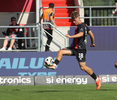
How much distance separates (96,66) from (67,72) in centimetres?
104

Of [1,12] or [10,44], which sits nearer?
[10,44]

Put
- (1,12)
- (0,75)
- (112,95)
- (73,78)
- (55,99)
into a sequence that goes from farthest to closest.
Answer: (1,12)
(0,75)
(73,78)
(112,95)
(55,99)

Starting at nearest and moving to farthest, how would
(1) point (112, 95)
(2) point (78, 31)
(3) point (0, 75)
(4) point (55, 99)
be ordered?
(4) point (55, 99)
(1) point (112, 95)
(2) point (78, 31)
(3) point (0, 75)

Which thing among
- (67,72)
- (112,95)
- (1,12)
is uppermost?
(1,12)

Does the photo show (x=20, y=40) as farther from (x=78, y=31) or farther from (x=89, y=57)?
(x=78, y=31)

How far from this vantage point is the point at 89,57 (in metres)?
11.5

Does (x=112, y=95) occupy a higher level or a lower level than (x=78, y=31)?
lower

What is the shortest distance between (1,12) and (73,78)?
5.68m

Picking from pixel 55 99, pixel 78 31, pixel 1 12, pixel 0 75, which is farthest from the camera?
pixel 1 12

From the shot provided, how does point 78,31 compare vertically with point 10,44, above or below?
above

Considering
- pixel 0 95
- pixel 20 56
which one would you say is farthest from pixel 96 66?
pixel 0 95

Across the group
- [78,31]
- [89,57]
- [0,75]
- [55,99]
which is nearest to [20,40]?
[0,75]

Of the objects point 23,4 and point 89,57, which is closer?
point 89,57

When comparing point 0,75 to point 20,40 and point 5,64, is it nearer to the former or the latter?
point 5,64
